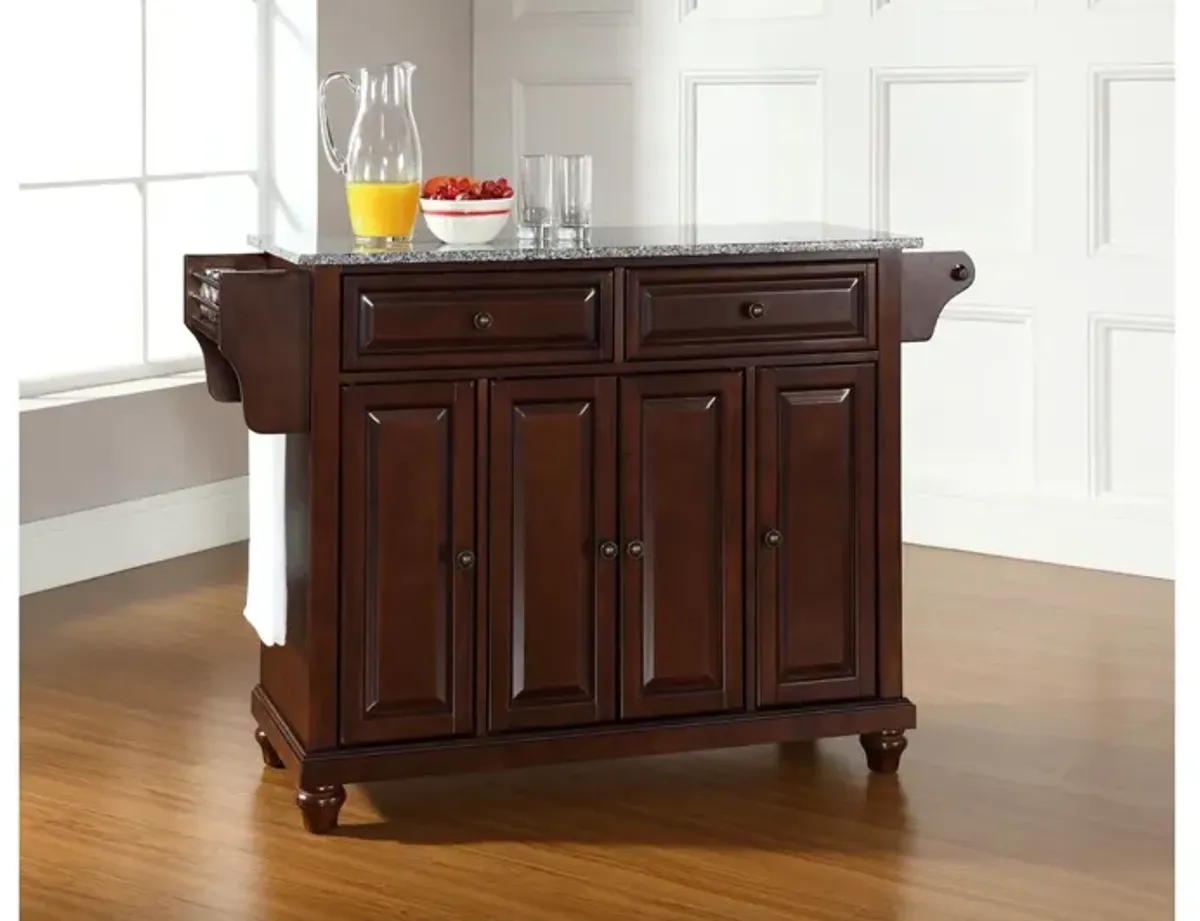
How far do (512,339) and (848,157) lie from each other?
2420mm

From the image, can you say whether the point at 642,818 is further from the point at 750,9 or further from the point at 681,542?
the point at 750,9

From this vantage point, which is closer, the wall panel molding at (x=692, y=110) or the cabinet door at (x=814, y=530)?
the cabinet door at (x=814, y=530)

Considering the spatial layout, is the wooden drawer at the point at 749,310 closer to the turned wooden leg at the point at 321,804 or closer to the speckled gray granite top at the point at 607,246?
the speckled gray granite top at the point at 607,246

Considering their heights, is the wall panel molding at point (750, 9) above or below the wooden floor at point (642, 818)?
above

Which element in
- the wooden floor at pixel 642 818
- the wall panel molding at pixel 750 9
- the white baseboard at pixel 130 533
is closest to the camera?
the wooden floor at pixel 642 818

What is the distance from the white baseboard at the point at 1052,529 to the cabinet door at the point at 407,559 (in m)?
2.27

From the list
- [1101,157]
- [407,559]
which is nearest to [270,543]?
[407,559]

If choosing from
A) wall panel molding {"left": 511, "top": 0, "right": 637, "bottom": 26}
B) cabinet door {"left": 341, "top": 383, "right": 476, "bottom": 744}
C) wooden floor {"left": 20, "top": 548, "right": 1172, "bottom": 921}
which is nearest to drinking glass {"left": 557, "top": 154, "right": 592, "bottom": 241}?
cabinet door {"left": 341, "top": 383, "right": 476, "bottom": 744}

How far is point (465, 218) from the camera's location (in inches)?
115

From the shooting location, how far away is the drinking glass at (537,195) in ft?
9.86

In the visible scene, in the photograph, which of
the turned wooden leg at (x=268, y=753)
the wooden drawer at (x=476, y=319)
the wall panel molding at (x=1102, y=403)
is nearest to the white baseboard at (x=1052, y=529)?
the wall panel molding at (x=1102, y=403)

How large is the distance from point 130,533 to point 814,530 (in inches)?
92.9

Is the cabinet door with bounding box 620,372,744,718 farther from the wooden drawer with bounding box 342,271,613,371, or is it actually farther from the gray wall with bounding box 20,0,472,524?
the gray wall with bounding box 20,0,472,524

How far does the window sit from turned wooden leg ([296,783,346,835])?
2154 mm
